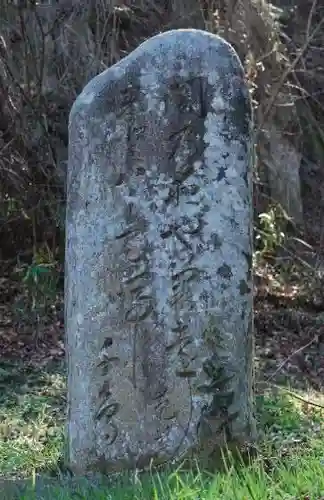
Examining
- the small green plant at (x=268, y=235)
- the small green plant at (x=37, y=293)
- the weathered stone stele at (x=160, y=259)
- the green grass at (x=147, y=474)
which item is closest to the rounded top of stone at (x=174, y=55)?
the weathered stone stele at (x=160, y=259)

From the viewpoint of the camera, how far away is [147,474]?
3658mm

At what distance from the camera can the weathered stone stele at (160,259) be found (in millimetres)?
3736

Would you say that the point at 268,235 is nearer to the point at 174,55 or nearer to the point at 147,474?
the point at 174,55

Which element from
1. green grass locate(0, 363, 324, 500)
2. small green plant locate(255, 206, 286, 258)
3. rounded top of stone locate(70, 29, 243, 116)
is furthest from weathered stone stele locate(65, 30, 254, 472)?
small green plant locate(255, 206, 286, 258)

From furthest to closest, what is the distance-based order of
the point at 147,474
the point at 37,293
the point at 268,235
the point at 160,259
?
the point at 268,235, the point at 37,293, the point at 160,259, the point at 147,474

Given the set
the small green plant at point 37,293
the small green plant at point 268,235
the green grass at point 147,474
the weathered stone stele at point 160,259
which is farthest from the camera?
the small green plant at point 268,235

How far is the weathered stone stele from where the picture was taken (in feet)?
12.3

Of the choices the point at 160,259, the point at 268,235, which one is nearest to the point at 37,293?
the point at 268,235

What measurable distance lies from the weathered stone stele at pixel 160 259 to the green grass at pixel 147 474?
0.81ft

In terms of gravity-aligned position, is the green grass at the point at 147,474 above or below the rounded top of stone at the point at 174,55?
below

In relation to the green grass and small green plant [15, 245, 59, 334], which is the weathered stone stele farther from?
small green plant [15, 245, 59, 334]

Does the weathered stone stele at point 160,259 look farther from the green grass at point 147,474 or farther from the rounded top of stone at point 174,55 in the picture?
the green grass at point 147,474

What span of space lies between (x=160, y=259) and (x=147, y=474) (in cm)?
94

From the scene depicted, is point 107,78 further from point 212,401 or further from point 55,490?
point 55,490
